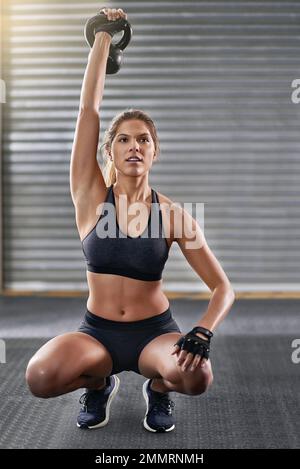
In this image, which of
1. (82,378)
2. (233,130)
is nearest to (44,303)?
(233,130)

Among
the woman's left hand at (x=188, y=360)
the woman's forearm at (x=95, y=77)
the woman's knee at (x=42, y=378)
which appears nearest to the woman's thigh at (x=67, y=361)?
the woman's knee at (x=42, y=378)

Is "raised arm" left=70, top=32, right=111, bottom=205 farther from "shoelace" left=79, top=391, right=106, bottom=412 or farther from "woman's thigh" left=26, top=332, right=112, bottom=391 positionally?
"shoelace" left=79, top=391, right=106, bottom=412

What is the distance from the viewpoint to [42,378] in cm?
202

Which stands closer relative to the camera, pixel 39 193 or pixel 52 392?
pixel 52 392

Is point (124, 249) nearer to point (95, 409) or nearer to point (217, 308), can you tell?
point (217, 308)

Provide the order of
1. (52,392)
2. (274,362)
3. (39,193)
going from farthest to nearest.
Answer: (39,193) → (274,362) → (52,392)

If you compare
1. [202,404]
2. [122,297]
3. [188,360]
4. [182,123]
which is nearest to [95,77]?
[122,297]

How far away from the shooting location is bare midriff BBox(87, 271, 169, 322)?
7.18 ft

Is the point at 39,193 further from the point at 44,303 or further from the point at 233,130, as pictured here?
the point at 233,130

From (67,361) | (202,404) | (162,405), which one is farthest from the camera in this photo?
(202,404)

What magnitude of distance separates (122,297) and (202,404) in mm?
699

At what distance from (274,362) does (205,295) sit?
1871 mm

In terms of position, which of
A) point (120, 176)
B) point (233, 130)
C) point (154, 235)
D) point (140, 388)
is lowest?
point (140, 388)

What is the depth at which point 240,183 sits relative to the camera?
199 inches
